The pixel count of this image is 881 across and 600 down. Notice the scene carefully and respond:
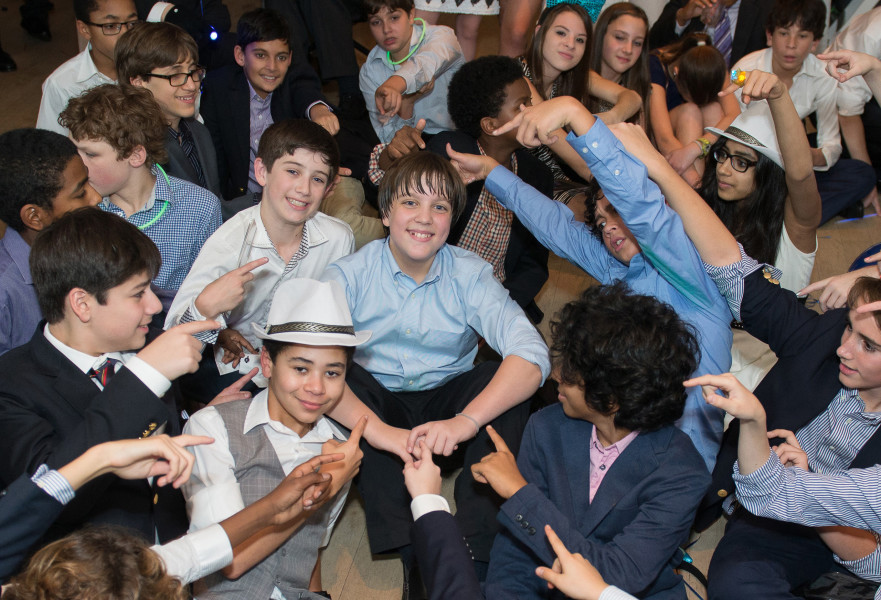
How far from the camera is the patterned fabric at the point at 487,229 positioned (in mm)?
2959

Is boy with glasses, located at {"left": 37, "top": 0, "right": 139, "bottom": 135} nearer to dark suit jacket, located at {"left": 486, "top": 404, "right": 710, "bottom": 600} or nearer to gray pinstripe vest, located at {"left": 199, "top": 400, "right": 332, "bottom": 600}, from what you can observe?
gray pinstripe vest, located at {"left": 199, "top": 400, "right": 332, "bottom": 600}

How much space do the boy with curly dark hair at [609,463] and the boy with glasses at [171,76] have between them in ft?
6.09

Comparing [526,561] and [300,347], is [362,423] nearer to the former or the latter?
[300,347]

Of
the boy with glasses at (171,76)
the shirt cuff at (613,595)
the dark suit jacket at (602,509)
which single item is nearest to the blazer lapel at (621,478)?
the dark suit jacket at (602,509)

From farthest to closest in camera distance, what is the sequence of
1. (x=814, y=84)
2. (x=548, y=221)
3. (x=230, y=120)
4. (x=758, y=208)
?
(x=814, y=84)
(x=230, y=120)
(x=758, y=208)
(x=548, y=221)

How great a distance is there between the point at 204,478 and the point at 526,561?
82 cm

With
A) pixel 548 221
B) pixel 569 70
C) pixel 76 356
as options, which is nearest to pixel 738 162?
pixel 548 221

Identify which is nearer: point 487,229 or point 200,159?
point 487,229

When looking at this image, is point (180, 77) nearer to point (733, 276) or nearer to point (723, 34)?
point (733, 276)

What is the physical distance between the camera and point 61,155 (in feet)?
7.51

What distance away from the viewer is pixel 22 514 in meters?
1.43

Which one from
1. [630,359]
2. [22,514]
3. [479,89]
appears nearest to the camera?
[22,514]

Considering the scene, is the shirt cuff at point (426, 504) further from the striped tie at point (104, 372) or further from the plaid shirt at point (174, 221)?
the plaid shirt at point (174, 221)

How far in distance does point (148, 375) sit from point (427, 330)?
0.92m
